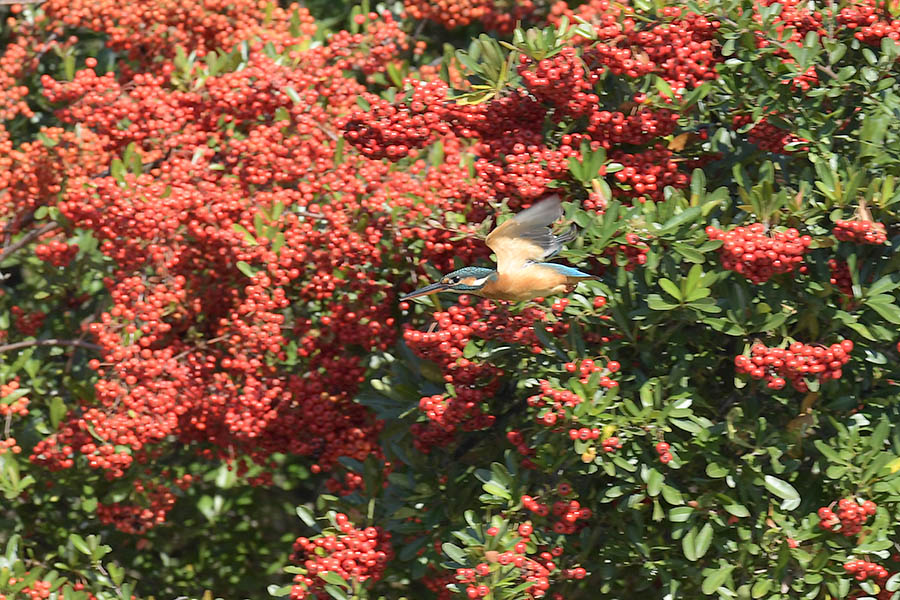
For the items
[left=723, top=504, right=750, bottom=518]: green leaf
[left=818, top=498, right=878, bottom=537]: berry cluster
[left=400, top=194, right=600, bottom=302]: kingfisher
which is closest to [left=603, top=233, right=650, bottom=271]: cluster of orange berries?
[left=400, top=194, right=600, bottom=302]: kingfisher

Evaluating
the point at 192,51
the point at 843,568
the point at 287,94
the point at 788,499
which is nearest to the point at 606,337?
the point at 788,499

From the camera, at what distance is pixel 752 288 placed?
4363 mm

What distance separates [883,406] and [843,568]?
1.92ft

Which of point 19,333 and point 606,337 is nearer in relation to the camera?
point 606,337

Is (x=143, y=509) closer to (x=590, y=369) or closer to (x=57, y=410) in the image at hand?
(x=57, y=410)

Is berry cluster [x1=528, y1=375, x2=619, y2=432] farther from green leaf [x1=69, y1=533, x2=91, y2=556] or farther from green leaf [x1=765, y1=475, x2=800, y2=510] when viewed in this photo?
green leaf [x1=69, y1=533, x2=91, y2=556]

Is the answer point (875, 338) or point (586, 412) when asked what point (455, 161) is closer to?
point (586, 412)

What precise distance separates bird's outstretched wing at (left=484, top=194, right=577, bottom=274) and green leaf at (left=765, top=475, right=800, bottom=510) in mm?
1058

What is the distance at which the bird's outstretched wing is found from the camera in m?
4.25

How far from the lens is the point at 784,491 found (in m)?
4.36

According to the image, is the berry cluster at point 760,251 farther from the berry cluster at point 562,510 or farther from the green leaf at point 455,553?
the green leaf at point 455,553

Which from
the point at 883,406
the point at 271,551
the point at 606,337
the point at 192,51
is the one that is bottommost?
the point at 271,551

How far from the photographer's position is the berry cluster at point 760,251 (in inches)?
156

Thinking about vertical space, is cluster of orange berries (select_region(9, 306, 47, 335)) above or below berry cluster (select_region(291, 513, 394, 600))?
above
